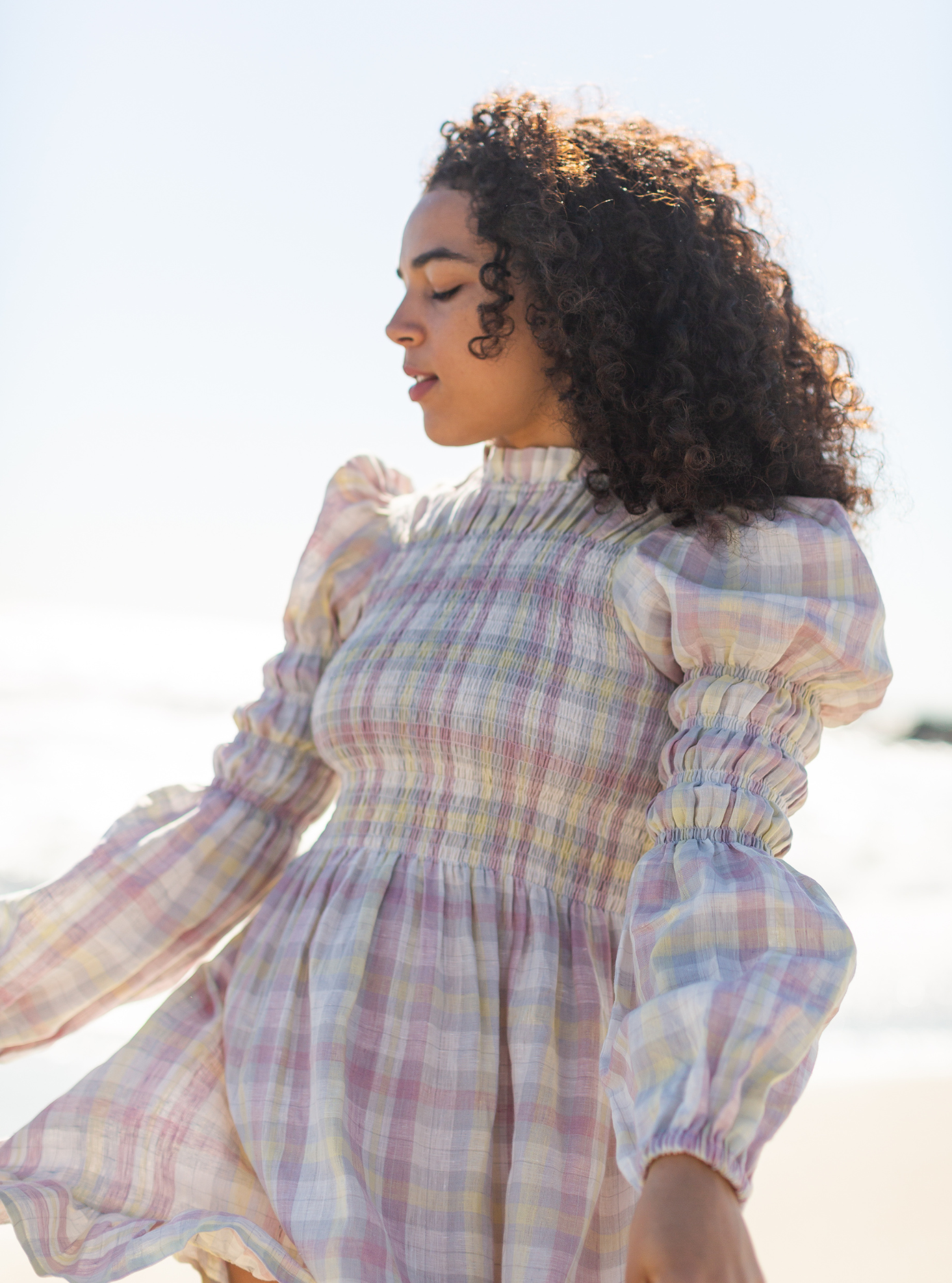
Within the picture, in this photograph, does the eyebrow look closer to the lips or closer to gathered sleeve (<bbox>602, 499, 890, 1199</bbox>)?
the lips

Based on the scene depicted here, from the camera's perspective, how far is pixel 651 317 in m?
1.46

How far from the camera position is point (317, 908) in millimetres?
1381

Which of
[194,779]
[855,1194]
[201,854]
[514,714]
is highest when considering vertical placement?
[514,714]

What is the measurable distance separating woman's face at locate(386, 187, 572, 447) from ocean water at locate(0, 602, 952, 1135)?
2525mm

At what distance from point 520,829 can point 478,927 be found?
11 cm

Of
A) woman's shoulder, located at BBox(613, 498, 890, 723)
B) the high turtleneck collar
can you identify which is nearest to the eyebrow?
the high turtleneck collar

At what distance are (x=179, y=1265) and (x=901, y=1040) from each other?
2850 millimetres

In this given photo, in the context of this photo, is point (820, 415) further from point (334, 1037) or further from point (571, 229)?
point (334, 1037)

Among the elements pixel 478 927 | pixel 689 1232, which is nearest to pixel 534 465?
pixel 478 927

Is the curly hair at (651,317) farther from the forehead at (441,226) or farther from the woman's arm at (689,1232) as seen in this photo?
the woman's arm at (689,1232)

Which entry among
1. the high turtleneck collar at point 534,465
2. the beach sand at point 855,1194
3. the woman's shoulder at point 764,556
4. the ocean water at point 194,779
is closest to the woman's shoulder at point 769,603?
the woman's shoulder at point 764,556

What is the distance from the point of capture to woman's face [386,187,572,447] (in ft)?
4.94

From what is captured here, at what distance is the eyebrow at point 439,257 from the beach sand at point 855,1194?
187 centimetres

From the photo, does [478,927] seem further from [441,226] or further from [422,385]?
[441,226]
